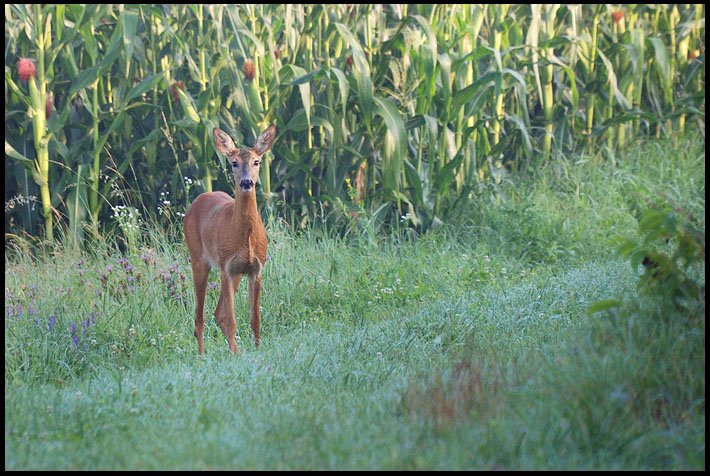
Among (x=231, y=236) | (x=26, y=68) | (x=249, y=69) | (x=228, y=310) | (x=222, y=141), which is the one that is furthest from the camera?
(x=249, y=69)

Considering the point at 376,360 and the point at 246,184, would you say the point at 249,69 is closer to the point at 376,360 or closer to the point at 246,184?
the point at 246,184

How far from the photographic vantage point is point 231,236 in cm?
432

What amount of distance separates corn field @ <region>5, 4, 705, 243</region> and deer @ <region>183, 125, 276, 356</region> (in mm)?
1381

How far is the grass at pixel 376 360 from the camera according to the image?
108 inches

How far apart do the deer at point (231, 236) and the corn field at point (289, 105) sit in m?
1.38

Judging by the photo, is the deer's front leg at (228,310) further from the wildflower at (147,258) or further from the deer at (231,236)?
the wildflower at (147,258)

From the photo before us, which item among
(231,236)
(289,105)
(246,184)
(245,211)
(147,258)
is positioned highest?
(246,184)

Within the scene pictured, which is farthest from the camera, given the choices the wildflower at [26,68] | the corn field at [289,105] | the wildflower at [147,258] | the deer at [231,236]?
the corn field at [289,105]

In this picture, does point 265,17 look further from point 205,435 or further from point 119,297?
point 205,435

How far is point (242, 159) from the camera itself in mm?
4000

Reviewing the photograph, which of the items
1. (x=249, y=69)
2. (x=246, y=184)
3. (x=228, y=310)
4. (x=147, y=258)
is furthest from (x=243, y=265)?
(x=249, y=69)

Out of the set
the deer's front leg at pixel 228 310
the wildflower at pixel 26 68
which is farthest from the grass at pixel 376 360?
the wildflower at pixel 26 68

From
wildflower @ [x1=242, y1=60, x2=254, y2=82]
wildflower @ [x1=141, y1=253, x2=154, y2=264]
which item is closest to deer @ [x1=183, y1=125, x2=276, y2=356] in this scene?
wildflower @ [x1=141, y1=253, x2=154, y2=264]

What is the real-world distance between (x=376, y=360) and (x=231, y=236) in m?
1.21
